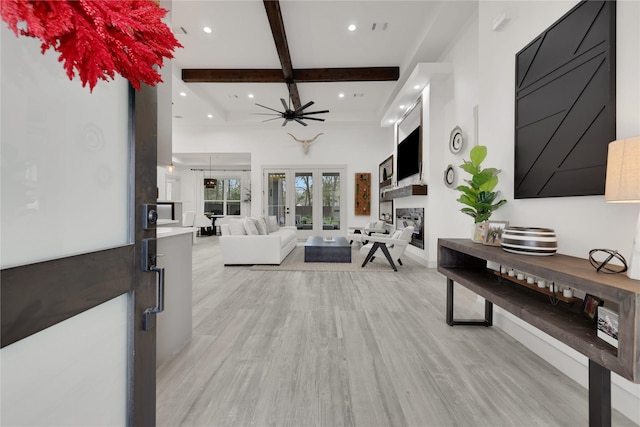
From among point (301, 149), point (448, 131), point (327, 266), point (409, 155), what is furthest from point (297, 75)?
point (327, 266)

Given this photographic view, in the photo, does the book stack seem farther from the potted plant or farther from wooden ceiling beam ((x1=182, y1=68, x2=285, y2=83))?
wooden ceiling beam ((x1=182, y1=68, x2=285, y2=83))

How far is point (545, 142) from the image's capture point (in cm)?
195

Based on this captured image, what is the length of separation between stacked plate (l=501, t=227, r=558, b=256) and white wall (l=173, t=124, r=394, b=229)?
6.56 m

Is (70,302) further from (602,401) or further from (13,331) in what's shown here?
(602,401)

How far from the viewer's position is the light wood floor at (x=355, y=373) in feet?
4.60

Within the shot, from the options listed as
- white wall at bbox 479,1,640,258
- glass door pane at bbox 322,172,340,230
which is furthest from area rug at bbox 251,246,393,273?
glass door pane at bbox 322,172,340,230

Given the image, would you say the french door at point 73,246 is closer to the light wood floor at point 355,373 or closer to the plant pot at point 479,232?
the light wood floor at point 355,373

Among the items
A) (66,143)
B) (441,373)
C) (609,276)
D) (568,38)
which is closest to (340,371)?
(441,373)

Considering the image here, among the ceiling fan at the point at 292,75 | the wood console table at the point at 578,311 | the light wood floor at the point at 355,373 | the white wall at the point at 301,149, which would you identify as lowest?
the light wood floor at the point at 355,373

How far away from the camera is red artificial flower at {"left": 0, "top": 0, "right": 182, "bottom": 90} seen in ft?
1.72

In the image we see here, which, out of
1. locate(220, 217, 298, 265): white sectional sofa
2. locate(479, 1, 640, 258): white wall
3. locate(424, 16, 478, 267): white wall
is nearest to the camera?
locate(479, 1, 640, 258): white wall

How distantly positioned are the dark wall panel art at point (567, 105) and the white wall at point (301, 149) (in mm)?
6074

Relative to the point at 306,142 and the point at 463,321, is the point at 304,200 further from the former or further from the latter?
the point at 463,321

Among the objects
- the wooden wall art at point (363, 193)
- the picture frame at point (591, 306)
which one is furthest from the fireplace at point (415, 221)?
the picture frame at point (591, 306)
